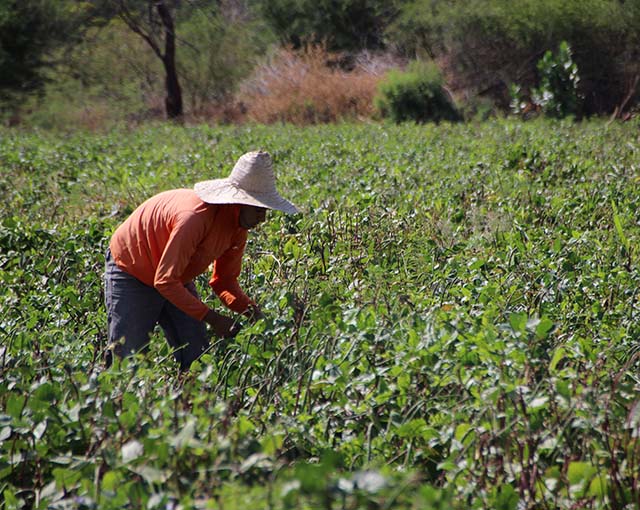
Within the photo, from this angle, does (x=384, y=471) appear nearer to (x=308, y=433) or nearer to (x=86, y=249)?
(x=308, y=433)

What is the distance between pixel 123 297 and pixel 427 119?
1865 cm

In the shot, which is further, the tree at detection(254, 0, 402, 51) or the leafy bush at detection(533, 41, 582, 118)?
the tree at detection(254, 0, 402, 51)

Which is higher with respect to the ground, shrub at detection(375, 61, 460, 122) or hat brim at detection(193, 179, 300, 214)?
hat brim at detection(193, 179, 300, 214)

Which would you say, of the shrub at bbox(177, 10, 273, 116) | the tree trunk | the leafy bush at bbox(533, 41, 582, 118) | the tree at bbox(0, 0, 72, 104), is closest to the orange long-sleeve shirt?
the leafy bush at bbox(533, 41, 582, 118)

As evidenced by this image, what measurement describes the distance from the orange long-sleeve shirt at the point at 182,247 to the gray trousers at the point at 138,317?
0.26ft

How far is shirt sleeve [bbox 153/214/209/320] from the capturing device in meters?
4.37

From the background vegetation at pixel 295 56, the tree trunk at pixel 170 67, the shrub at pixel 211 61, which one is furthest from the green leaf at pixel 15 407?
the shrub at pixel 211 61

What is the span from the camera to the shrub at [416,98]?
74.9 ft

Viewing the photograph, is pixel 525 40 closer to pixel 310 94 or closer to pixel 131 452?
pixel 310 94

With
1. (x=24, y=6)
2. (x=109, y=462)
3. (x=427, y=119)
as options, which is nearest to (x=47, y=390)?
(x=109, y=462)

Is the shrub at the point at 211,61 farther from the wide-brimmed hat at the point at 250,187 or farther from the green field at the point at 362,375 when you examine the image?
the wide-brimmed hat at the point at 250,187

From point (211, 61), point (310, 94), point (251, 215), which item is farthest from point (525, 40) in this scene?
point (251, 215)

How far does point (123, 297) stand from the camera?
476 cm

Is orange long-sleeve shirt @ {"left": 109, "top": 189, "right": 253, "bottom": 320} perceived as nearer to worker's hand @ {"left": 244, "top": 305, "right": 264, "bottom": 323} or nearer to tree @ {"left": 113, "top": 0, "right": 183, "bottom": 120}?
worker's hand @ {"left": 244, "top": 305, "right": 264, "bottom": 323}
